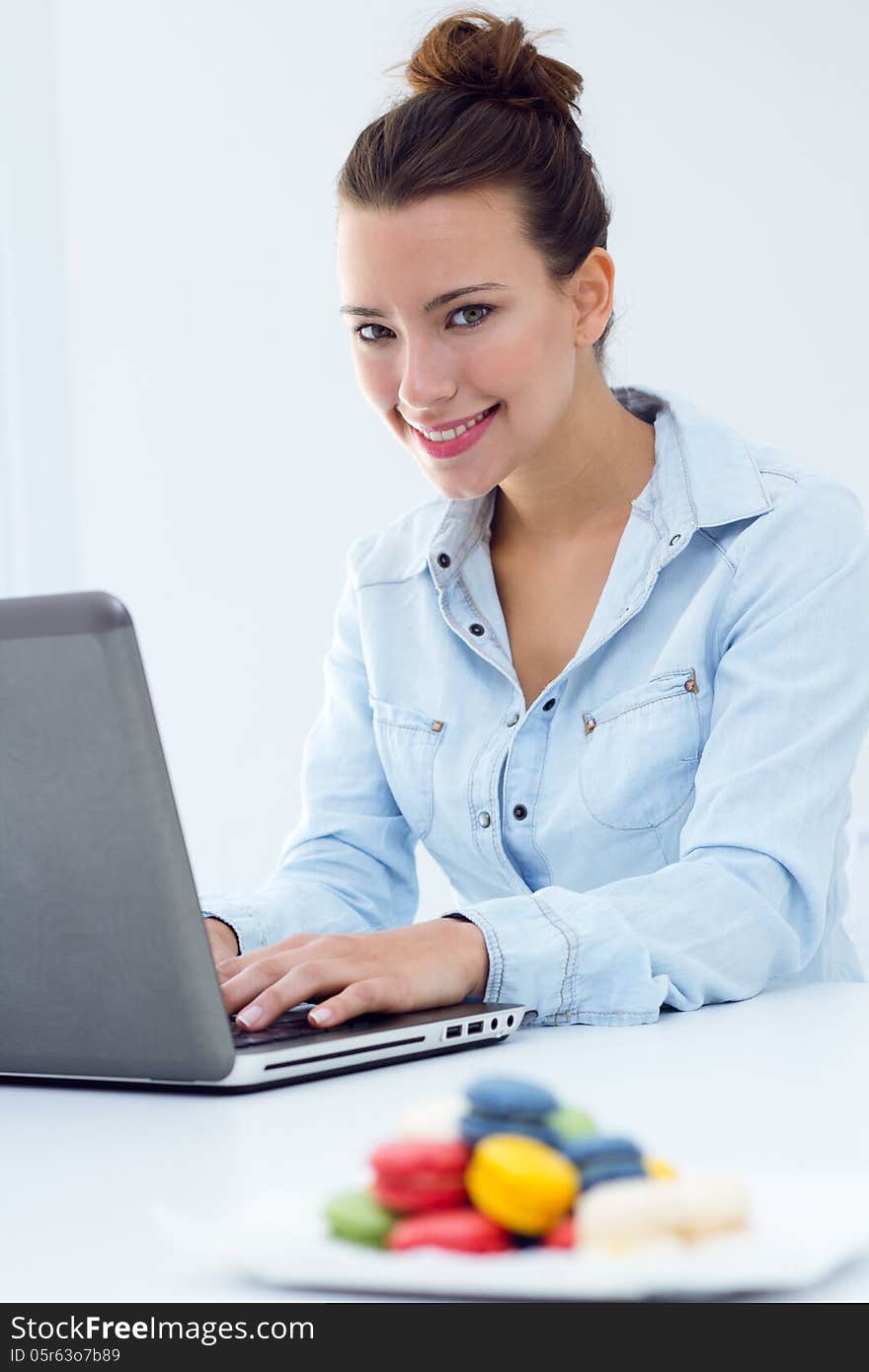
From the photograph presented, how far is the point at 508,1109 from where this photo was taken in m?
0.50

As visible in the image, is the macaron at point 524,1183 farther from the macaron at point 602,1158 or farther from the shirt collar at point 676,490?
the shirt collar at point 676,490

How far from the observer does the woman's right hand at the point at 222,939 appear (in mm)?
1199

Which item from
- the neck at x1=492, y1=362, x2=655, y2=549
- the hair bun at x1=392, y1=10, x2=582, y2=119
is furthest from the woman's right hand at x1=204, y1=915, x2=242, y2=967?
the hair bun at x1=392, y1=10, x2=582, y2=119

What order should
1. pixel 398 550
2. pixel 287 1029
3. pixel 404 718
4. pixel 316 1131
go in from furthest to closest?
pixel 398 550
pixel 404 718
pixel 287 1029
pixel 316 1131

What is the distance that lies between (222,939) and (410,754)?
37 centimetres

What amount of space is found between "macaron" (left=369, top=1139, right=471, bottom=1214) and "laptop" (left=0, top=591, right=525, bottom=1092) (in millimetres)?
294

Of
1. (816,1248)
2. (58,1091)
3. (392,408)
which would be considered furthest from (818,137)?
(816,1248)

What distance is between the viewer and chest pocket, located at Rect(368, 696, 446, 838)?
1524mm

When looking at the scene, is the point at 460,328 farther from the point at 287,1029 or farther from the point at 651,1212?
the point at 651,1212

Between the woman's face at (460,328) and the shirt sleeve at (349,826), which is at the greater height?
the woman's face at (460,328)

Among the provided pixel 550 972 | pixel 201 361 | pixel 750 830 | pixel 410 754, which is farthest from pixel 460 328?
pixel 201 361

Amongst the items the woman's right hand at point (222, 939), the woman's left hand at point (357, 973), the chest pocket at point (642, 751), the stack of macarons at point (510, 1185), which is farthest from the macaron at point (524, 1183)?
the chest pocket at point (642, 751)

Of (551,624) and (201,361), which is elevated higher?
(201,361)
